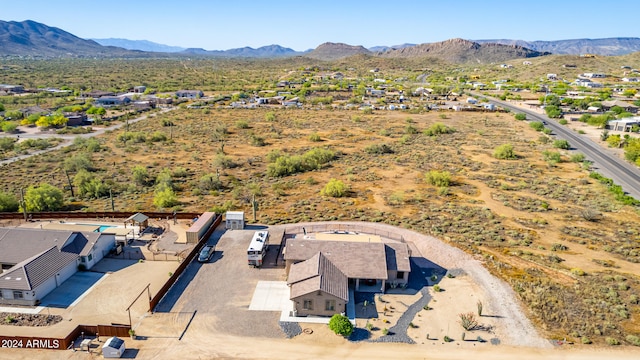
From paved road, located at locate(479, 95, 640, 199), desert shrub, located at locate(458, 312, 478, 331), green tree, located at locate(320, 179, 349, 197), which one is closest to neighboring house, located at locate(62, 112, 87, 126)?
green tree, located at locate(320, 179, 349, 197)

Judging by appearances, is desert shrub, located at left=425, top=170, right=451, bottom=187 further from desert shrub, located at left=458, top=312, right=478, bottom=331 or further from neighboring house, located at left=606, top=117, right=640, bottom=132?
neighboring house, located at left=606, top=117, right=640, bottom=132

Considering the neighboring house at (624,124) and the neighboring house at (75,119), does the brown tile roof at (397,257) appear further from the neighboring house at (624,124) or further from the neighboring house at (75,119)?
the neighboring house at (75,119)

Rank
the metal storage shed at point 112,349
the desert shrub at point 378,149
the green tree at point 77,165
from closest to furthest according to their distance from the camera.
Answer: the metal storage shed at point 112,349 → the green tree at point 77,165 → the desert shrub at point 378,149

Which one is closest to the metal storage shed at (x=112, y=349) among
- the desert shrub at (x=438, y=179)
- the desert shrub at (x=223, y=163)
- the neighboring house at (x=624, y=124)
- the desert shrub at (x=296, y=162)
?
the desert shrub at (x=296, y=162)

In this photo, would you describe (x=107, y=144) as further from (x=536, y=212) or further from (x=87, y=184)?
(x=536, y=212)

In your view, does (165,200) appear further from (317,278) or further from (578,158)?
(578,158)

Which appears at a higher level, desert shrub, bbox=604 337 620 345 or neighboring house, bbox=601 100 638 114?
neighboring house, bbox=601 100 638 114
